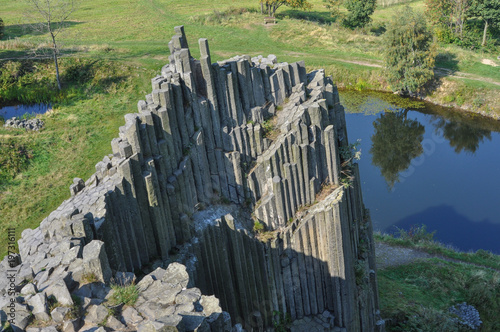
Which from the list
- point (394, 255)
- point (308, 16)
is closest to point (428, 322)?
point (394, 255)

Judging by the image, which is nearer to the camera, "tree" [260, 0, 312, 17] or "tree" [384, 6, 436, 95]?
"tree" [384, 6, 436, 95]

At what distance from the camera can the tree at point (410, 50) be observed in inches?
2130

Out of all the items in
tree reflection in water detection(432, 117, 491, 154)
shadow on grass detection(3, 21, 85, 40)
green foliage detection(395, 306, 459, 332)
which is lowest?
green foliage detection(395, 306, 459, 332)

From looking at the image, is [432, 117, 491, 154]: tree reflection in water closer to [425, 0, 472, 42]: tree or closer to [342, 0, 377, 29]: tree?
[425, 0, 472, 42]: tree

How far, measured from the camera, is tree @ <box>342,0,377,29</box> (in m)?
70.3

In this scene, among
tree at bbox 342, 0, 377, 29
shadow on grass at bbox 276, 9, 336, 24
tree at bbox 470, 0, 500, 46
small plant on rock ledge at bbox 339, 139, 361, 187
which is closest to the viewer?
small plant on rock ledge at bbox 339, 139, 361, 187

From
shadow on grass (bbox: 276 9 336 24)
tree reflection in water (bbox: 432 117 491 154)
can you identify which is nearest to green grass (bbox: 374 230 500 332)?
tree reflection in water (bbox: 432 117 491 154)

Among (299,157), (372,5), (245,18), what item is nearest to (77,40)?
(245,18)

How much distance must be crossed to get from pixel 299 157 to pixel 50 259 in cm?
941

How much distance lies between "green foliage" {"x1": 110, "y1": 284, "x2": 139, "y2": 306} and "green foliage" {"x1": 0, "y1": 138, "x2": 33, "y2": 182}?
26191 millimetres

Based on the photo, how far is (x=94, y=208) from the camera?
14547mm

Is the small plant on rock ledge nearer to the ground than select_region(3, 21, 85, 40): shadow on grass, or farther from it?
nearer to the ground

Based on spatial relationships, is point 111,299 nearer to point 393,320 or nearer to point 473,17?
point 393,320

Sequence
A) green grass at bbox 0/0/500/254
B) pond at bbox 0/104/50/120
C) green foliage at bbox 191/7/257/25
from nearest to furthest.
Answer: green grass at bbox 0/0/500/254, pond at bbox 0/104/50/120, green foliage at bbox 191/7/257/25
